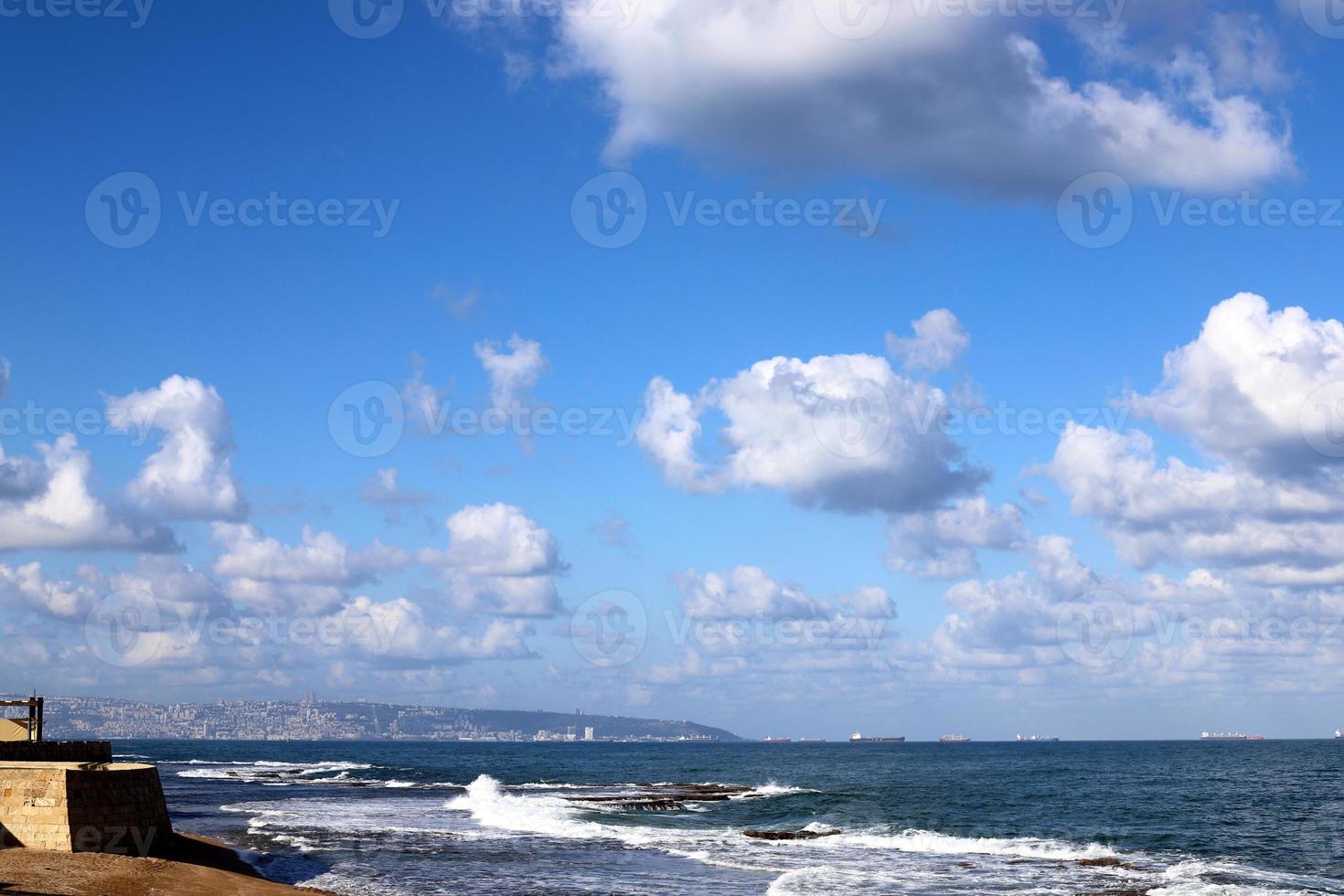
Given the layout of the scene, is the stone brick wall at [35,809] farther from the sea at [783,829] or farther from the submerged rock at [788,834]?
the submerged rock at [788,834]

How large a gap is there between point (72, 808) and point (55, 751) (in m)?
8.19

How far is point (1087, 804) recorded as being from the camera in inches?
3002

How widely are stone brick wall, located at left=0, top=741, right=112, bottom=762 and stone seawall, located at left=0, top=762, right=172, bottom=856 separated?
3671 millimetres

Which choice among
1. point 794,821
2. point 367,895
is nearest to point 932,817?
point 794,821

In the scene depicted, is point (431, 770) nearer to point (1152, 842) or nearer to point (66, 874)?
point (1152, 842)

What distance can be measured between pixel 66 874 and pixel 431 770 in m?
100.0

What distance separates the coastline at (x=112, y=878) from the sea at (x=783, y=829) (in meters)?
3.59

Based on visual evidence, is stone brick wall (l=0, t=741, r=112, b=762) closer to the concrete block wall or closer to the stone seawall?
the stone seawall

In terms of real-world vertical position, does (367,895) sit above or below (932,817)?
above

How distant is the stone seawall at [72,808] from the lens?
3169cm

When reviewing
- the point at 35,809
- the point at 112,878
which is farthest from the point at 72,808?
the point at 112,878

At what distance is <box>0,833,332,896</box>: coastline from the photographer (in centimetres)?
2728

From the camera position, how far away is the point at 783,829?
190 ft

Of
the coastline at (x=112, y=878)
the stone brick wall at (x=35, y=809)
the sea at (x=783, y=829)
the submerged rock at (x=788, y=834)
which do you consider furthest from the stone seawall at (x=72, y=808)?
the submerged rock at (x=788, y=834)
